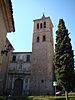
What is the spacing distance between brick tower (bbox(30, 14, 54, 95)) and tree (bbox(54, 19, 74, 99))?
14578mm

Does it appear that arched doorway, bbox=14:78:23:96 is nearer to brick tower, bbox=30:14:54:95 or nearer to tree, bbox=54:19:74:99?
brick tower, bbox=30:14:54:95

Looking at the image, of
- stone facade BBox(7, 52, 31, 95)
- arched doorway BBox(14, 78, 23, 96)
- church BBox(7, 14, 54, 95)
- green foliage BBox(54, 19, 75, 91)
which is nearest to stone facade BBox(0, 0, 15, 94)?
green foliage BBox(54, 19, 75, 91)

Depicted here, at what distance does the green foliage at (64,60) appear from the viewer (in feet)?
74.9

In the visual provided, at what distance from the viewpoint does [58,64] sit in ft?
79.7

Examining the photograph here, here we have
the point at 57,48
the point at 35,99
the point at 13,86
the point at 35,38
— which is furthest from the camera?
the point at 35,38

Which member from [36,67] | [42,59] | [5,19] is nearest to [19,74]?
[36,67]

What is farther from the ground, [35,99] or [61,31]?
[61,31]

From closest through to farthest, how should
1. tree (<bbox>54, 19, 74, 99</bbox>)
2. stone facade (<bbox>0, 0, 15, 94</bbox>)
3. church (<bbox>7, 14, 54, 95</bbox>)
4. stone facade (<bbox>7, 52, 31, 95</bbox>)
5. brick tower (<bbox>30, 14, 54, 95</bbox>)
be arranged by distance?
stone facade (<bbox>0, 0, 15, 94</bbox>) < tree (<bbox>54, 19, 74, 99</bbox>) < brick tower (<bbox>30, 14, 54, 95</bbox>) < church (<bbox>7, 14, 54, 95</bbox>) < stone facade (<bbox>7, 52, 31, 95</bbox>)

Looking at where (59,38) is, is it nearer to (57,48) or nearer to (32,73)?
(57,48)

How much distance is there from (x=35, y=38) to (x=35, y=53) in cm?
450

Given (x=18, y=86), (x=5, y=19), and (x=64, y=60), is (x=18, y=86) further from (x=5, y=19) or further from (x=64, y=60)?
(x=5, y=19)

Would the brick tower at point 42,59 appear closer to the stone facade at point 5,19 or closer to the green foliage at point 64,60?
the green foliage at point 64,60

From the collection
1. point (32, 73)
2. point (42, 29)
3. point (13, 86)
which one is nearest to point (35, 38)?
point (42, 29)

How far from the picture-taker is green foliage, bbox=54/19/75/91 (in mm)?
22841
